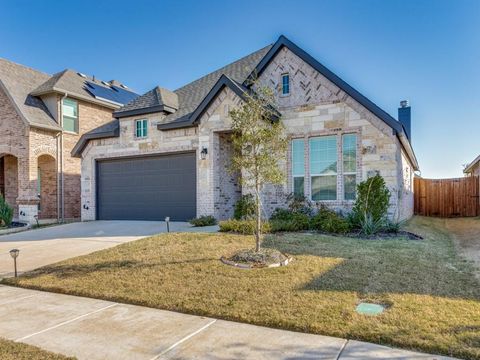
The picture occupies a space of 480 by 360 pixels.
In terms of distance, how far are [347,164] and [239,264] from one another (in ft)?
21.1

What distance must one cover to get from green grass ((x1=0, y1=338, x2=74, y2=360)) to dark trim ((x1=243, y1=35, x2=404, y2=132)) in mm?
7841

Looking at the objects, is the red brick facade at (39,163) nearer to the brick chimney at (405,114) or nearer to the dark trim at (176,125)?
the dark trim at (176,125)

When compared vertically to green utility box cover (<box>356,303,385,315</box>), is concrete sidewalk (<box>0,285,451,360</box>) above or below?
below

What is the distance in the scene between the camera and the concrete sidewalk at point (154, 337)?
3.33 meters

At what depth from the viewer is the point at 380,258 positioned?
679cm

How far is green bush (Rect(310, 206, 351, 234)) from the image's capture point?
9.81 metres

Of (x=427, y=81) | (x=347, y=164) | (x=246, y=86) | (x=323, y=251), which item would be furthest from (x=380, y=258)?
(x=427, y=81)

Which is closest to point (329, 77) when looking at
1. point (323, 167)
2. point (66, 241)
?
point (323, 167)

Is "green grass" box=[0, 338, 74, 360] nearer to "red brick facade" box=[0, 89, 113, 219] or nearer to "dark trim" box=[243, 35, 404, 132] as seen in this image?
"dark trim" box=[243, 35, 404, 132]

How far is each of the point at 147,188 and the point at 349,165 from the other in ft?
26.0

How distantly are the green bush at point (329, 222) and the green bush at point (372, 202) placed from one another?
43cm

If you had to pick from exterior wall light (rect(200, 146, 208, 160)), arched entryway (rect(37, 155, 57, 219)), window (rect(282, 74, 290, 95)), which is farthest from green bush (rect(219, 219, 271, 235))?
arched entryway (rect(37, 155, 57, 219))

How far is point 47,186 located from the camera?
56.2 feet

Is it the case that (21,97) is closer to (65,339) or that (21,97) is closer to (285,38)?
(285,38)
